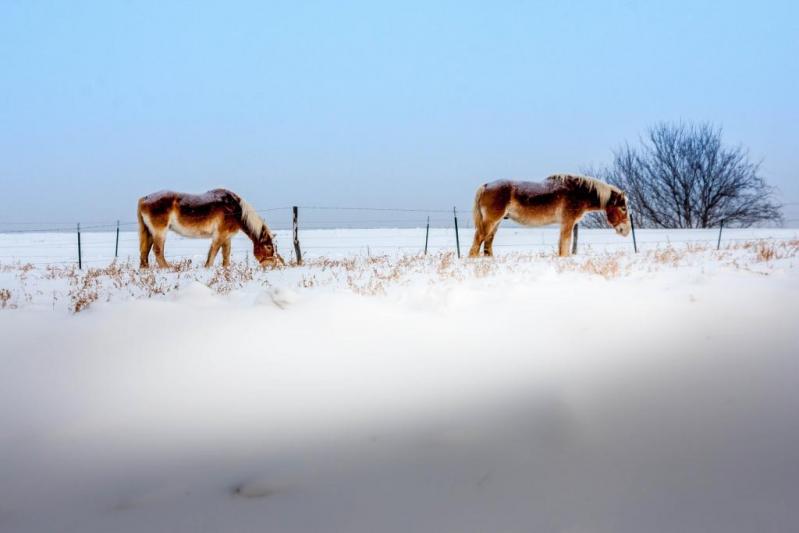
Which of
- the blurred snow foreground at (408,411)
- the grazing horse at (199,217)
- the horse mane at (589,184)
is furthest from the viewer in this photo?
the horse mane at (589,184)

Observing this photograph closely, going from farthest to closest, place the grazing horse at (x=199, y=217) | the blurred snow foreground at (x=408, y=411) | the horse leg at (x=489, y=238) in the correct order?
the horse leg at (x=489, y=238)
the grazing horse at (x=199, y=217)
the blurred snow foreground at (x=408, y=411)

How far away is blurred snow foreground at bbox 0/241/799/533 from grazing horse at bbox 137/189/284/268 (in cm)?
541

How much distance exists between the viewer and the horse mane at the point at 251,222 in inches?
455

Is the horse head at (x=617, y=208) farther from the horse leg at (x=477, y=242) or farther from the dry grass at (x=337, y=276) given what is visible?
the horse leg at (x=477, y=242)

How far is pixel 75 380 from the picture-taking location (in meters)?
4.10

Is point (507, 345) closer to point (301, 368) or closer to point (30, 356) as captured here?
point (301, 368)

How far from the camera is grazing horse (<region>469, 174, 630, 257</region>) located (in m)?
11.5

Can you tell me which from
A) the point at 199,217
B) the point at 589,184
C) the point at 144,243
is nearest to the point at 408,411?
the point at 199,217

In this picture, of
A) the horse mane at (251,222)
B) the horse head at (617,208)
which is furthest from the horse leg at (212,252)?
the horse head at (617,208)

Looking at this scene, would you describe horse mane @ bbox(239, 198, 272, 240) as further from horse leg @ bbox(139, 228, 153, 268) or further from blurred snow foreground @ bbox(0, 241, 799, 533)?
blurred snow foreground @ bbox(0, 241, 799, 533)

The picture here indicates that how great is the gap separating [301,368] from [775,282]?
5.43 m

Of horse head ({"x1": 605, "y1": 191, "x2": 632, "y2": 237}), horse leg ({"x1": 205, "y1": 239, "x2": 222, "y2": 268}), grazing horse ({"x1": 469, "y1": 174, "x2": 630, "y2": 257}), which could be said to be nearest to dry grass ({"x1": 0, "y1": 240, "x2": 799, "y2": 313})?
horse leg ({"x1": 205, "y1": 239, "x2": 222, "y2": 268})

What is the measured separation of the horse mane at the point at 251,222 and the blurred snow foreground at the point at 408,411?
5488 mm

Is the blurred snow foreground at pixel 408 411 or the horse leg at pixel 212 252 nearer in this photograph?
the blurred snow foreground at pixel 408 411
